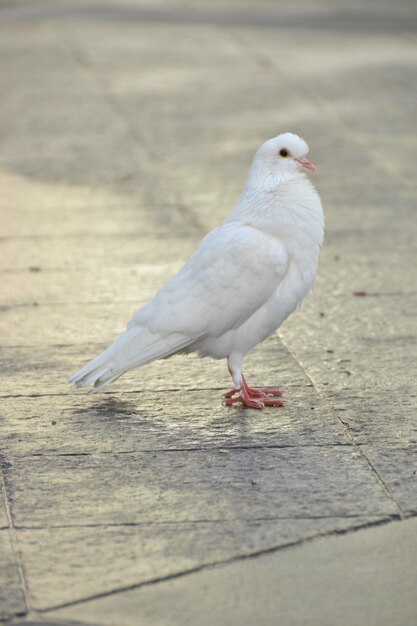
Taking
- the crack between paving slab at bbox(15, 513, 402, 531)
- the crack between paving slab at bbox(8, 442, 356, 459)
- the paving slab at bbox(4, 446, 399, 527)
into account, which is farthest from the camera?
the crack between paving slab at bbox(8, 442, 356, 459)

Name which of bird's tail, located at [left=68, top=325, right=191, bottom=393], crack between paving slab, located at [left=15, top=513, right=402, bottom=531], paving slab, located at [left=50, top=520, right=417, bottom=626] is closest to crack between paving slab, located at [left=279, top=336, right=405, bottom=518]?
crack between paving slab, located at [left=15, top=513, right=402, bottom=531]

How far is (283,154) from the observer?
6137 mm

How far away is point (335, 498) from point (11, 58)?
1178cm

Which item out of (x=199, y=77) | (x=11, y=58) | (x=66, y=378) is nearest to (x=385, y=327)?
(x=66, y=378)

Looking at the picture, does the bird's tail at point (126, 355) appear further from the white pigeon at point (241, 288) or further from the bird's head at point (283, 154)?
the bird's head at point (283, 154)

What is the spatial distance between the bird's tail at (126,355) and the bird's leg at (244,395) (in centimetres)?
28

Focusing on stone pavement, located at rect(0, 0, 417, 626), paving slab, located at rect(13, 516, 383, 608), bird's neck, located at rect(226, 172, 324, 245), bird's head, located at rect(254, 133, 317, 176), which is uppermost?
bird's head, located at rect(254, 133, 317, 176)

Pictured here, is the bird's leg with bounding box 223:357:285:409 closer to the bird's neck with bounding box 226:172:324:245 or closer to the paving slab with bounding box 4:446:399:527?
the paving slab with bounding box 4:446:399:527

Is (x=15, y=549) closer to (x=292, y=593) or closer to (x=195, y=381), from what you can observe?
(x=292, y=593)

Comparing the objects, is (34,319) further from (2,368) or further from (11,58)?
(11,58)

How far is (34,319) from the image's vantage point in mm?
7316

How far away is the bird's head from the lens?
6.08 meters

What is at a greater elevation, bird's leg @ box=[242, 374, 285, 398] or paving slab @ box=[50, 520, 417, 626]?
paving slab @ box=[50, 520, 417, 626]

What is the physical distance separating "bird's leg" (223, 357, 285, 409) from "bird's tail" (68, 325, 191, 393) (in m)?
0.28
